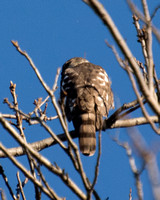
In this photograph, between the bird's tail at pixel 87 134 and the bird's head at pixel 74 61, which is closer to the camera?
the bird's tail at pixel 87 134

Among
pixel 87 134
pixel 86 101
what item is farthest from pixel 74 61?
pixel 87 134

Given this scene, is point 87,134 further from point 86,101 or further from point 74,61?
point 74,61

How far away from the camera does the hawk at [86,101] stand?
4738mm

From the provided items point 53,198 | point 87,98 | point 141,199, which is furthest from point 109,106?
point 141,199

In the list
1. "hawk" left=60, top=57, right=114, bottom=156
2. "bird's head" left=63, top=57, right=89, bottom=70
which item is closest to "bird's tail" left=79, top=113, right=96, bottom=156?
"hawk" left=60, top=57, right=114, bottom=156

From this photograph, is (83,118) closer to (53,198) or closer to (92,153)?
(92,153)

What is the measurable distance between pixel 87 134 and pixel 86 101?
47cm

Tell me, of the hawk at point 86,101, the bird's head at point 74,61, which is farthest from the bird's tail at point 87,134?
the bird's head at point 74,61

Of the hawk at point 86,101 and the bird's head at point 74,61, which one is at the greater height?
the bird's head at point 74,61

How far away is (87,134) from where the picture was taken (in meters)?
4.73

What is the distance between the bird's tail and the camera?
182 inches

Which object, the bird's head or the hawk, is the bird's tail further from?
the bird's head

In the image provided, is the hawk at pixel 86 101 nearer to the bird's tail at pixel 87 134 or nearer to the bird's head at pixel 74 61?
the bird's tail at pixel 87 134

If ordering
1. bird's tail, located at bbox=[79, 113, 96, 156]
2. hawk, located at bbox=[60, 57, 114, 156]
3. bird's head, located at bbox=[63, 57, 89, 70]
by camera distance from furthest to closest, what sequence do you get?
bird's head, located at bbox=[63, 57, 89, 70] → hawk, located at bbox=[60, 57, 114, 156] → bird's tail, located at bbox=[79, 113, 96, 156]
